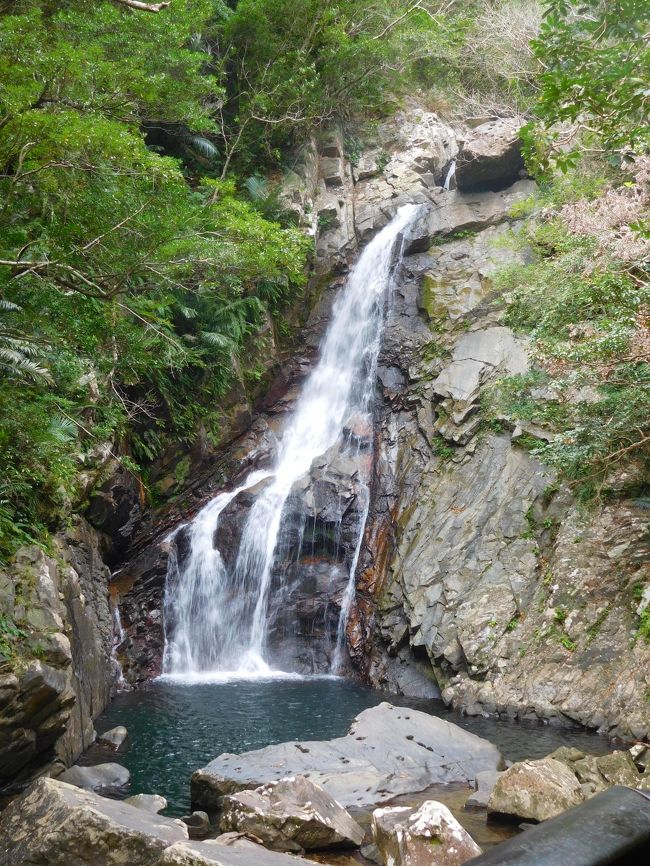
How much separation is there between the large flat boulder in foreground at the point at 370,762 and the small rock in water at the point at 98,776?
1.02m

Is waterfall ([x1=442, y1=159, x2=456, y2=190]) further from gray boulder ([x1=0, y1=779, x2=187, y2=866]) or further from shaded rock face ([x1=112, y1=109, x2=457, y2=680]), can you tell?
gray boulder ([x1=0, y1=779, x2=187, y2=866])

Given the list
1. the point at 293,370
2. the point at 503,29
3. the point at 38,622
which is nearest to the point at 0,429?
the point at 38,622

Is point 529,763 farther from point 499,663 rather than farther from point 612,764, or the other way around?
point 499,663

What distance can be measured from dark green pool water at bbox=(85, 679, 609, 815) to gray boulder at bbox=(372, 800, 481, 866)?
106 inches

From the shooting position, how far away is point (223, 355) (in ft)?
49.8

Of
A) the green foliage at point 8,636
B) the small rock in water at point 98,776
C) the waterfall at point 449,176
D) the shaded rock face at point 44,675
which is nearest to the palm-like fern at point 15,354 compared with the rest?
the shaded rock face at point 44,675

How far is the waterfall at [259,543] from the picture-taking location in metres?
12.7

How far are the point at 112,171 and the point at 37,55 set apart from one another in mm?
1594

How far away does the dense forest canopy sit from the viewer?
7426 millimetres

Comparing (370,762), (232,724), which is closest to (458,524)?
(232,724)

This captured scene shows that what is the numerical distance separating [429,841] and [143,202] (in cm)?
816

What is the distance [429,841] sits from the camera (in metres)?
4.47

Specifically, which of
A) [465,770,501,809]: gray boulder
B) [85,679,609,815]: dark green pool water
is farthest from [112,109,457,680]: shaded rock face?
[465,770,501,809]: gray boulder

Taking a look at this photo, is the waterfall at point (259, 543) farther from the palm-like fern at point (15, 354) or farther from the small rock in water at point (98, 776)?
the palm-like fern at point (15, 354)
